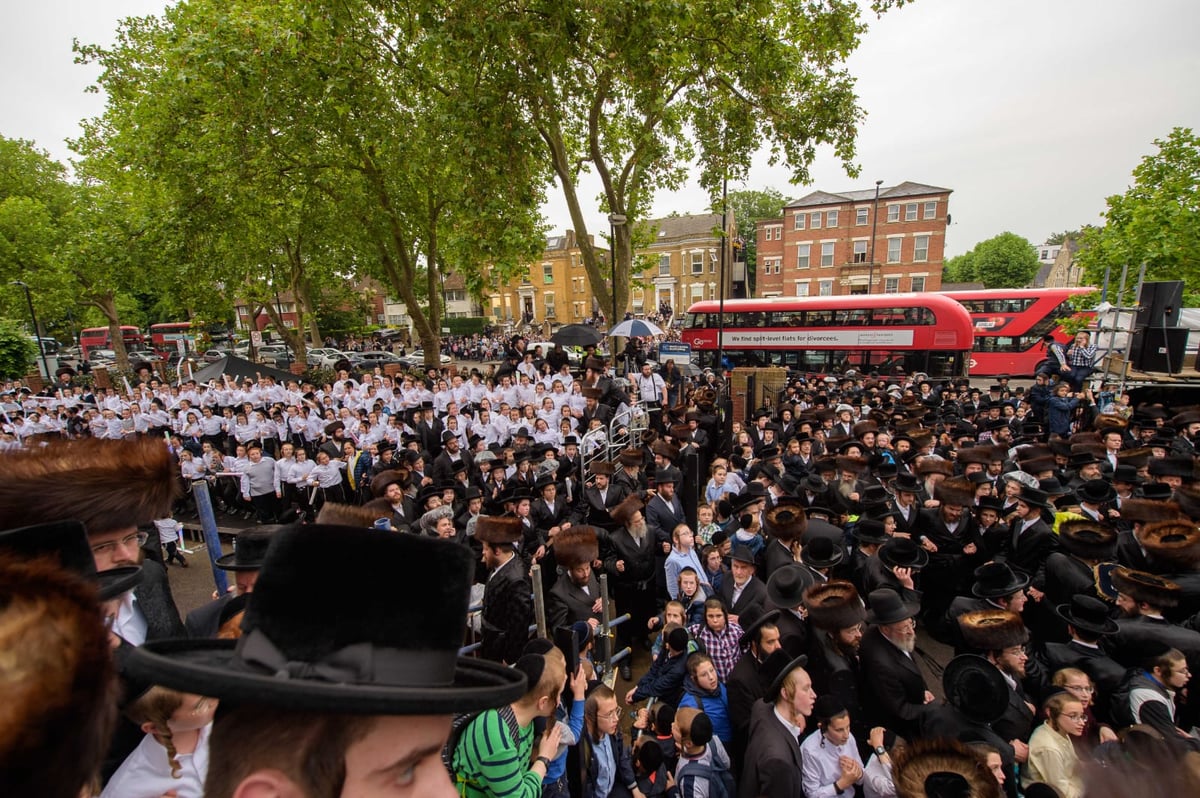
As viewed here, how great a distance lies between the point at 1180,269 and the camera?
14148 mm

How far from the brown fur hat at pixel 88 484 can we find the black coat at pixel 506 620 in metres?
2.43

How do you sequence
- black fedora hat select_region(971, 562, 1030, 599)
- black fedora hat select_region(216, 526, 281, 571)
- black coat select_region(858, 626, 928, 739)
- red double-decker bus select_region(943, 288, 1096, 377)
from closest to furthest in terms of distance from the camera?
black fedora hat select_region(216, 526, 281, 571) < black coat select_region(858, 626, 928, 739) < black fedora hat select_region(971, 562, 1030, 599) < red double-decker bus select_region(943, 288, 1096, 377)

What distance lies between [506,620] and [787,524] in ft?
9.21

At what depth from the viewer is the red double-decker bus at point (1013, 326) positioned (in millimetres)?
23047

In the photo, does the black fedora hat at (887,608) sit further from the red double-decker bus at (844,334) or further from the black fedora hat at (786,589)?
the red double-decker bus at (844,334)

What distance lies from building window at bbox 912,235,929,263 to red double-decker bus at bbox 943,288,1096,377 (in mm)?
20381

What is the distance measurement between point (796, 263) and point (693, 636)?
47572 millimetres

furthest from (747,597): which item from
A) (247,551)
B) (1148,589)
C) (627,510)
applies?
(247,551)

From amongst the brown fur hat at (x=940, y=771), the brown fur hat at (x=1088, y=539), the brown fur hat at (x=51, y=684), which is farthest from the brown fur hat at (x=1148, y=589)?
the brown fur hat at (x=51, y=684)

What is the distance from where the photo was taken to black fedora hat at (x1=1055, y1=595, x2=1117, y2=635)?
372 cm

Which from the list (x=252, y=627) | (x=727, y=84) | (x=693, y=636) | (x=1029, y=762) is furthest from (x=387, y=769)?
(x=727, y=84)

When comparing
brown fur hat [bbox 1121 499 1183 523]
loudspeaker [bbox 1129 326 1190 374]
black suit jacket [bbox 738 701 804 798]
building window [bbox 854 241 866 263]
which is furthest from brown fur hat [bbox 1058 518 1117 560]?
building window [bbox 854 241 866 263]

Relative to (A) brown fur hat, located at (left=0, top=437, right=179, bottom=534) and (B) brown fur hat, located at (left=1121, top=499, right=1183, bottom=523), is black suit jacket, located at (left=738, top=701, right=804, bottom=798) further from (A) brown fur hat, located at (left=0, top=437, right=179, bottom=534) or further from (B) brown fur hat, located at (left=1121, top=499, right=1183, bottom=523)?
(B) brown fur hat, located at (left=1121, top=499, right=1183, bottom=523)

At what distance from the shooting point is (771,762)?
293 cm
